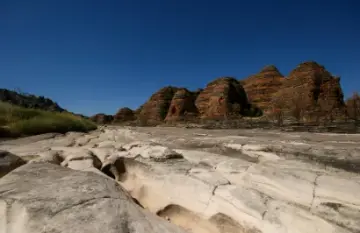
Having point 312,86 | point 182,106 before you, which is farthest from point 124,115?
point 312,86

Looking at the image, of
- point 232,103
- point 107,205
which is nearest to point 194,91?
point 232,103

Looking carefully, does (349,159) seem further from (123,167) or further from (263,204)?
(123,167)

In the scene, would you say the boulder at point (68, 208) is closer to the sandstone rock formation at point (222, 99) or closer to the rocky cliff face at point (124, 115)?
the sandstone rock formation at point (222, 99)

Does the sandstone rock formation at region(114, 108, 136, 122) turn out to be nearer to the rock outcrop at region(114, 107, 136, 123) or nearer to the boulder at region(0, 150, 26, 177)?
the rock outcrop at region(114, 107, 136, 123)

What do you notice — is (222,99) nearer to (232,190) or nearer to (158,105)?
(158,105)

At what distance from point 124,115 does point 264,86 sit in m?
41.1

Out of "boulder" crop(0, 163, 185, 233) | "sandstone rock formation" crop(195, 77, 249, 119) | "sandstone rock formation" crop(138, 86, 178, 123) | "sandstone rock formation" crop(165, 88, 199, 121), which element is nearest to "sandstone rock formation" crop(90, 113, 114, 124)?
"sandstone rock formation" crop(138, 86, 178, 123)

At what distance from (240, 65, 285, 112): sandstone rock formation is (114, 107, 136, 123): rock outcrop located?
35534mm

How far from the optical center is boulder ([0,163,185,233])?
100cm

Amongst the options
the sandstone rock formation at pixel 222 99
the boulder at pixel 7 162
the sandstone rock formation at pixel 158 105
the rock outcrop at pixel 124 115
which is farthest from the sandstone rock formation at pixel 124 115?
the boulder at pixel 7 162

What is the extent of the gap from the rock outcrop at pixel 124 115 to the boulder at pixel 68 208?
66.0 metres

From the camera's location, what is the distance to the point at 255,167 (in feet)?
6.38

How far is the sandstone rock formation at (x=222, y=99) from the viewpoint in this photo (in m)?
42.9

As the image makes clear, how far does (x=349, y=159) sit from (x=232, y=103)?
4279 cm
